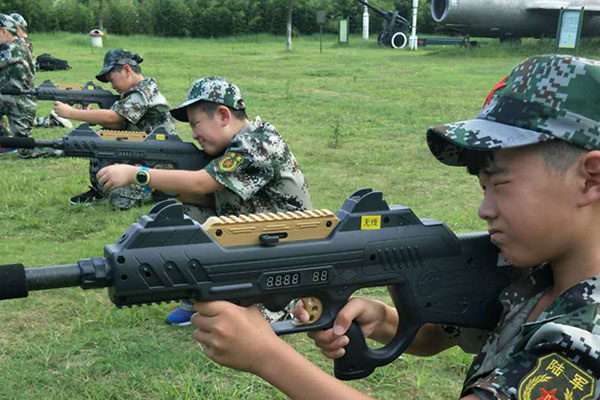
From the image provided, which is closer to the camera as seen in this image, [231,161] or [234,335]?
[234,335]

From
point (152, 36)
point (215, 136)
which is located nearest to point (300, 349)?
point (215, 136)

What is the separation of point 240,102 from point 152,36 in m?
38.3

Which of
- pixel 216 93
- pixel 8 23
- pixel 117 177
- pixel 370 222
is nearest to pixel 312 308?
pixel 370 222

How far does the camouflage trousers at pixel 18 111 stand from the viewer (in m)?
10.1

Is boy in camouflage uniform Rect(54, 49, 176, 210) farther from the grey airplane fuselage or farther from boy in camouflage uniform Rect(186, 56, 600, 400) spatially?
the grey airplane fuselage

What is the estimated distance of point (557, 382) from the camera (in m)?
1.35

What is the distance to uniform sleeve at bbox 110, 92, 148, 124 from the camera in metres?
7.15

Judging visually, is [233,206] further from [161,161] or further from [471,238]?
Result: [471,238]

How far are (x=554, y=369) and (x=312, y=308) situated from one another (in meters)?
0.87

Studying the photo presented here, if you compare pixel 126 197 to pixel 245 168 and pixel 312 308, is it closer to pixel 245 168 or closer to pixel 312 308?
pixel 245 168

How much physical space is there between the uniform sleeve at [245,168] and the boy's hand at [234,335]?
2152 mm

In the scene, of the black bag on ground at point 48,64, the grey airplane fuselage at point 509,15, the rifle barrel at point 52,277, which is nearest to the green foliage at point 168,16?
the grey airplane fuselage at point 509,15

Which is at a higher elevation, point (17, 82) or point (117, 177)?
point (117, 177)

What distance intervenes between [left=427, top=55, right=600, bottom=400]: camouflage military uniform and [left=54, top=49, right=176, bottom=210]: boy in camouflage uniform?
19.3 feet
